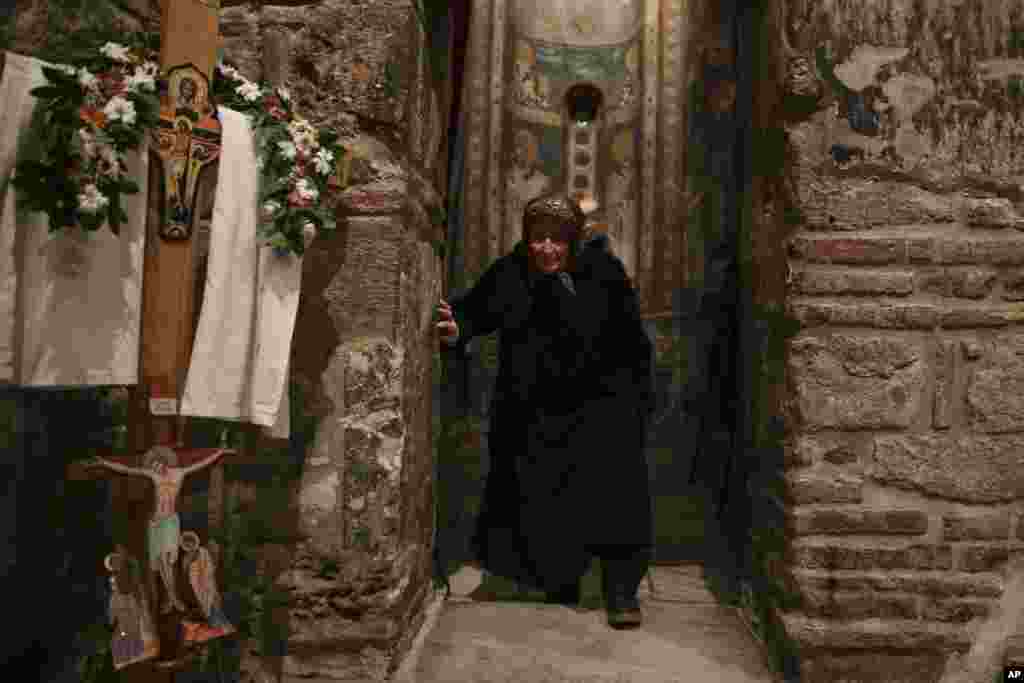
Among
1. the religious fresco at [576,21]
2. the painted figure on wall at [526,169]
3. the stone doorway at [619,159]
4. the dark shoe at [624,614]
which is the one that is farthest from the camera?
the religious fresco at [576,21]

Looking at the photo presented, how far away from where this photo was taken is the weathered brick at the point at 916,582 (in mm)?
2178

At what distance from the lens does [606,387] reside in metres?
2.83

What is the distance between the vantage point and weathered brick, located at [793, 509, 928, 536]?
7.19ft

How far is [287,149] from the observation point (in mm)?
1854

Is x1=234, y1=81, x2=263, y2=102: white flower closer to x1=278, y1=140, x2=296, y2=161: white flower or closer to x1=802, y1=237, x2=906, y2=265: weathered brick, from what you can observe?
x1=278, y1=140, x2=296, y2=161: white flower

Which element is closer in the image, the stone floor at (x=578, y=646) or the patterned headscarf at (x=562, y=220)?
the stone floor at (x=578, y=646)

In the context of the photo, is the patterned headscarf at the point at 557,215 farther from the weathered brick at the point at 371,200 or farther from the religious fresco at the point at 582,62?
the religious fresco at the point at 582,62

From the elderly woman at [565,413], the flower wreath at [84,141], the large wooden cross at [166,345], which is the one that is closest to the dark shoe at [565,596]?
the elderly woman at [565,413]

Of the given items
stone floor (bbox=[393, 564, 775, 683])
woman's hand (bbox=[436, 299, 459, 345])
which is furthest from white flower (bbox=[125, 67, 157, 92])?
stone floor (bbox=[393, 564, 775, 683])

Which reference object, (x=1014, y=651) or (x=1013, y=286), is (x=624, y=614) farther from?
(x=1013, y=286)

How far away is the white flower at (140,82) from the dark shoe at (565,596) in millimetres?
2207

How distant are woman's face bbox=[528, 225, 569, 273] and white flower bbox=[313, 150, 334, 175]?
1076mm

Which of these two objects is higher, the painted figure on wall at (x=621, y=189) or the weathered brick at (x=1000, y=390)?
the painted figure on wall at (x=621, y=189)

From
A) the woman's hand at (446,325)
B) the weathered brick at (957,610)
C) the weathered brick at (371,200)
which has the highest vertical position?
the weathered brick at (371,200)
